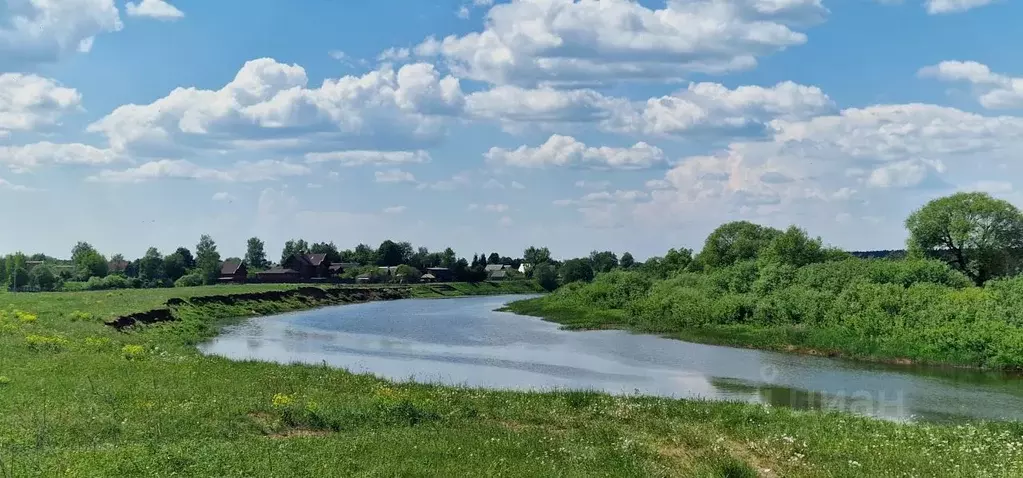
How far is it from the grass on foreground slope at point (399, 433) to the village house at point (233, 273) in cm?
12703

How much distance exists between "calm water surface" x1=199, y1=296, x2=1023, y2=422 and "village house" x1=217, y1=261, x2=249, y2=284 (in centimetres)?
9076

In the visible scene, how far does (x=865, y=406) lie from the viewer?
2794cm

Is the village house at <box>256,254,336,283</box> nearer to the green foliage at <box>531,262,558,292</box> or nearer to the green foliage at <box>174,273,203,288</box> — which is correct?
the green foliage at <box>174,273,203,288</box>

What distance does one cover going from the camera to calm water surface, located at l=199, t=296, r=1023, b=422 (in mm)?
29797

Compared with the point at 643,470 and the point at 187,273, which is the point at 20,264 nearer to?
the point at 187,273

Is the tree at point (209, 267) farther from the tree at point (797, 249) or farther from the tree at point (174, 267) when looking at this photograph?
the tree at point (797, 249)

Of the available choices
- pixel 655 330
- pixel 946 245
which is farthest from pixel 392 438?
pixel 946 245

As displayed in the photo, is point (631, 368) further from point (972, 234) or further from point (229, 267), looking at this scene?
point (229, 267)

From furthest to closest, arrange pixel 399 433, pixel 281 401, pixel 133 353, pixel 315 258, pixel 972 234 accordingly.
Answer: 1. pixel 315 258
2. pixel 972 234
3. pixel 133 353
4. pixel 281 401
5. pixel 399 433

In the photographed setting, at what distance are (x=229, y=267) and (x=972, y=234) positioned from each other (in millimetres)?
121205

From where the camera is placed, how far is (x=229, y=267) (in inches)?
6019

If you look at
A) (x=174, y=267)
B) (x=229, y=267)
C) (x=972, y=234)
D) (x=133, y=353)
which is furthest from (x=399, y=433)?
(x=174, y=267)

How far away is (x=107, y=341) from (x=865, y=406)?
28010 mm

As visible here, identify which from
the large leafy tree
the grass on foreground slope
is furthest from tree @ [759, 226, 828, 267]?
the large leafy tree
